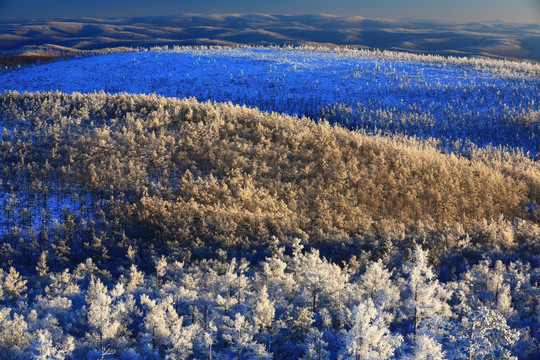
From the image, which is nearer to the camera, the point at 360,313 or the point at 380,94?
the point at 360,313

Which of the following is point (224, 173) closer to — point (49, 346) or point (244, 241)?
point (244, 241)

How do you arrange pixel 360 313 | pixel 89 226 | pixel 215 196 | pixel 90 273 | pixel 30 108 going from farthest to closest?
1. pixel 30 108
2. pixel 215 196
3. pixel 89 226
4. pixel 90 273
5. pixel 360 313

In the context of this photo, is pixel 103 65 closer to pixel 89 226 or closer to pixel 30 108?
pixel 30 108

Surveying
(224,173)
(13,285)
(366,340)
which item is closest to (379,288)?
(366,340)

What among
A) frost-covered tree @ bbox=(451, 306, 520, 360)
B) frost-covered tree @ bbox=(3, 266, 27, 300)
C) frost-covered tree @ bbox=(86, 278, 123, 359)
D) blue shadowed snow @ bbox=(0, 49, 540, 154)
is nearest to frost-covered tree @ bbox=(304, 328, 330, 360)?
frost-covered tree @ bbox=(451, 306, 520, 360)

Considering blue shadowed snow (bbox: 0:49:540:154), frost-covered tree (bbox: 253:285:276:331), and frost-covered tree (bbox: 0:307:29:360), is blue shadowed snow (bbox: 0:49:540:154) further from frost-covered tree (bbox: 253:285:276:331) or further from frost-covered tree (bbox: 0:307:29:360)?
frost-covered tree (bbox: 0:307:29:360)

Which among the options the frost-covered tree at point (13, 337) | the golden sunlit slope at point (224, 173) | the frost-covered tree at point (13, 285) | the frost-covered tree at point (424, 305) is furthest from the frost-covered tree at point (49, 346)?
the frost-covered tree at point (424, 305)

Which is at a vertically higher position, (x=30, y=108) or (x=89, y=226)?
(x=30, y=108)

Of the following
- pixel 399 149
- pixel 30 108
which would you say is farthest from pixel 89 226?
pixel 399 149
